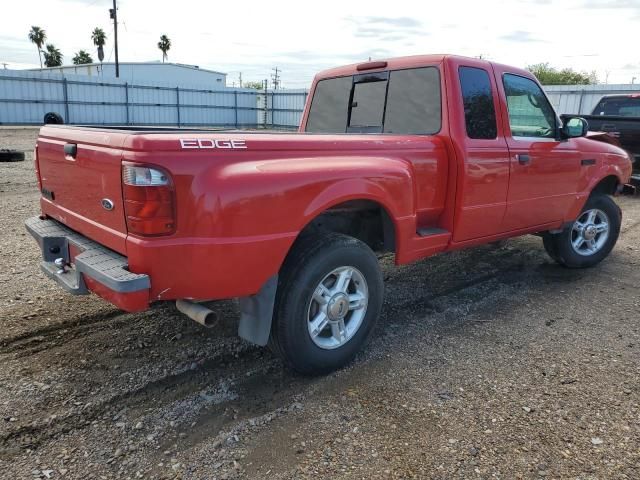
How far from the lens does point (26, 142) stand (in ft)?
56.7

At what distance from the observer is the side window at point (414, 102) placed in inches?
156

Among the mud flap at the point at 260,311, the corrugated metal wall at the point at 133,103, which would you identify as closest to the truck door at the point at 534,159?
the mud flap at the point at 260,311

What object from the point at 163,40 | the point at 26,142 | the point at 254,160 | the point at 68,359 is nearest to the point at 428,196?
the point at 254,160

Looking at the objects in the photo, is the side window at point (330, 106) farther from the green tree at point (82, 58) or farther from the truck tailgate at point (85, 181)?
the green tree at point (82, 58)

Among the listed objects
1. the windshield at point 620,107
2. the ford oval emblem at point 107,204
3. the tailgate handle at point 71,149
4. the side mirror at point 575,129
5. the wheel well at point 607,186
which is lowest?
the wheel well at point 607,186

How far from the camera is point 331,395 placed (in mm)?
3068

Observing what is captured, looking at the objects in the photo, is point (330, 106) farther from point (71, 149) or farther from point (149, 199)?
point (149, 199)

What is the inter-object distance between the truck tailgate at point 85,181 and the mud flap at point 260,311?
738mm

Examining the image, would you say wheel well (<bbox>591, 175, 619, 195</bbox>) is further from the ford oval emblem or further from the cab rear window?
the ford oval emblem

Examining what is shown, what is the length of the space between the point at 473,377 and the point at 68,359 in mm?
2639

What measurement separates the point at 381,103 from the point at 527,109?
1372 mm

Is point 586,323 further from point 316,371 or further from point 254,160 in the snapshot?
point 254,160

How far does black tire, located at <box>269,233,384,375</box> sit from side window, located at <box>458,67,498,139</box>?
1488 mm

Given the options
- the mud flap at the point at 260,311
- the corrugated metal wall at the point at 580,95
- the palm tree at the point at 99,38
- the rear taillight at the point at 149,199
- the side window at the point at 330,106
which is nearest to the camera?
the rear taillight at the point at 149,199
